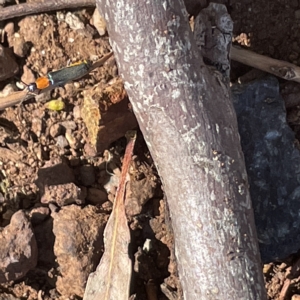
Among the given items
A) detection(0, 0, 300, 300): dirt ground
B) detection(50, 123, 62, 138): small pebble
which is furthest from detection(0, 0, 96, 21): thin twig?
detection(50, 123, 62, 138): small pebble

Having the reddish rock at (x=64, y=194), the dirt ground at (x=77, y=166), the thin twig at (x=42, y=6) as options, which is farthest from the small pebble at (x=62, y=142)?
the thin twig at (x=42, y=6)

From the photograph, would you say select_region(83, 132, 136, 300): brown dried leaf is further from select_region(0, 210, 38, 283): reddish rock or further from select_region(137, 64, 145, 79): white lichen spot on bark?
select_region(137, 64, 145, 79): white lichen spot on bark

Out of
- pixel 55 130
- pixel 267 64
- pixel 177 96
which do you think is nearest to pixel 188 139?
pixel 177 96

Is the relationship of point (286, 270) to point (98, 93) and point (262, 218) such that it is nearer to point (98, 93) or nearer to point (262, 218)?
point (262, 218)

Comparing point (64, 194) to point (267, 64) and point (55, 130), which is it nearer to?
point (55, 130)

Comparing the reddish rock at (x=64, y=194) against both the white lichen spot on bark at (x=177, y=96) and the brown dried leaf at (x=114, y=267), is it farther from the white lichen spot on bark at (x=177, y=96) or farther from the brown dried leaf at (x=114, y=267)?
the white lichen spot on bark at (x=177, y=96)
